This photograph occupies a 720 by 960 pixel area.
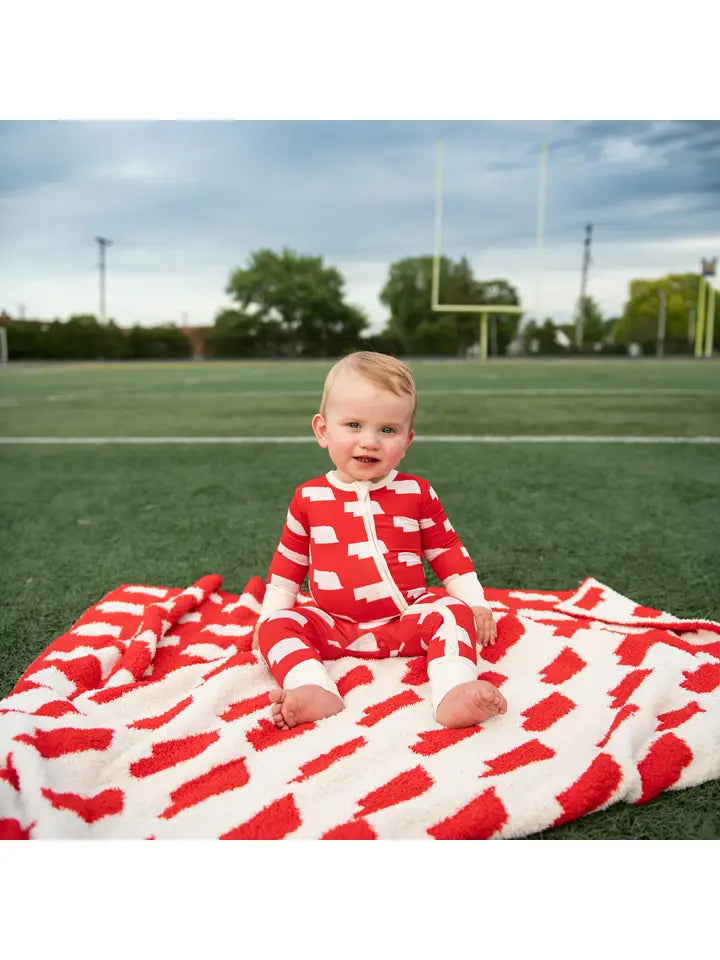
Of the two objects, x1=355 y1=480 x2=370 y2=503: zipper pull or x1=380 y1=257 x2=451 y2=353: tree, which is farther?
x1=380 y1=257 x2=451 y2=353: tree

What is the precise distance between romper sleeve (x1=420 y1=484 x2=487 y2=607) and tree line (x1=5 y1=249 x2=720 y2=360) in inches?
722

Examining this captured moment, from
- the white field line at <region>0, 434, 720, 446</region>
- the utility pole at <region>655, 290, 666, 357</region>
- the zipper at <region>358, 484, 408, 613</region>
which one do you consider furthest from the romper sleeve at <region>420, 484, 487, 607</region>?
the utility pole at <region>655, 290, 666, 357</region>

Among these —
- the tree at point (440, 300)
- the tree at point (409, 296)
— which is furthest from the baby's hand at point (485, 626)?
the tree at point (409, 296)

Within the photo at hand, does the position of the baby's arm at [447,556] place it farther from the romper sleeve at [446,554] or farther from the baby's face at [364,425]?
the baby's face at [364,425]

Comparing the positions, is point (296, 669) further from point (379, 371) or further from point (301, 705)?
point (379, 371)

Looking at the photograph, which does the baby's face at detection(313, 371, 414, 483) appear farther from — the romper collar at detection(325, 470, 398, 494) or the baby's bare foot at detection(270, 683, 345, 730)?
the baby's bare foot at detection(270, 683, 345, 730)

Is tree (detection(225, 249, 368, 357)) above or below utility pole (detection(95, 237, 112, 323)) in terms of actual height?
above

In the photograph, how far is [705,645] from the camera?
1666mm

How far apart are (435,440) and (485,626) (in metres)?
3.18

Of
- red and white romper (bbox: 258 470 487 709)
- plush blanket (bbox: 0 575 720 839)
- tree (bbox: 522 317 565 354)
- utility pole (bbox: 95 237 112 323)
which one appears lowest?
plush blanket (bbox: 0 575 720 839)

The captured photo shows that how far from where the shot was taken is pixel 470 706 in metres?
1.33

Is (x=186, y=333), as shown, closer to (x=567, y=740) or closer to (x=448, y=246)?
(x=448, y=246)

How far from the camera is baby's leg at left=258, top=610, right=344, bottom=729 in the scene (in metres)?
1.36
